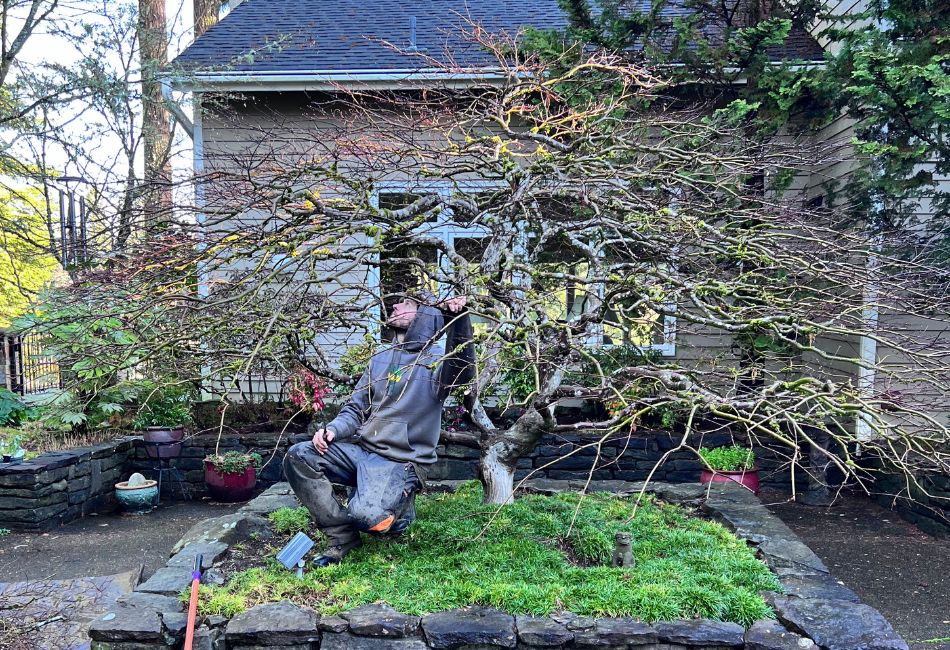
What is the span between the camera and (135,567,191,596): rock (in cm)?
328

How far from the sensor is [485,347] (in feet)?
12.1

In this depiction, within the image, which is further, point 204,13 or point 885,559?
point 204,13

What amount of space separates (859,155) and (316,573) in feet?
19.4

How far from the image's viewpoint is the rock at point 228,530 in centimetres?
405

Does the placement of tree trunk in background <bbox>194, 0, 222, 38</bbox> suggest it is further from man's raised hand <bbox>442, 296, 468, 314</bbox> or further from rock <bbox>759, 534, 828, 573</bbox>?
rock <bbox>759, 534, 828, 573</bbox>

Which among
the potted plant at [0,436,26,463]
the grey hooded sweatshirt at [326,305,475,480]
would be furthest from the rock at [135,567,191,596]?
the potted plant at [0,436,26,463]

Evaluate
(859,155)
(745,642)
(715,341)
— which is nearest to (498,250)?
(745,642)

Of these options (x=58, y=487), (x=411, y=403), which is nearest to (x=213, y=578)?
(x=411, y=403)

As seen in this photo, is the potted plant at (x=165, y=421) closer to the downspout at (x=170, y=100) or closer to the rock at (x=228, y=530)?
the rock at (x=228, y=530)

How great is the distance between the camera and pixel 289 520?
4.34 m

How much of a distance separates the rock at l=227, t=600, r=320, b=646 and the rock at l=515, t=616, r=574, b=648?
0.91 m

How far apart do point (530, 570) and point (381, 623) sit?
897mm

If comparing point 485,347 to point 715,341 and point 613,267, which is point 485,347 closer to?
point 613,267

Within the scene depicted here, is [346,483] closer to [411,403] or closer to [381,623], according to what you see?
[411,403]
